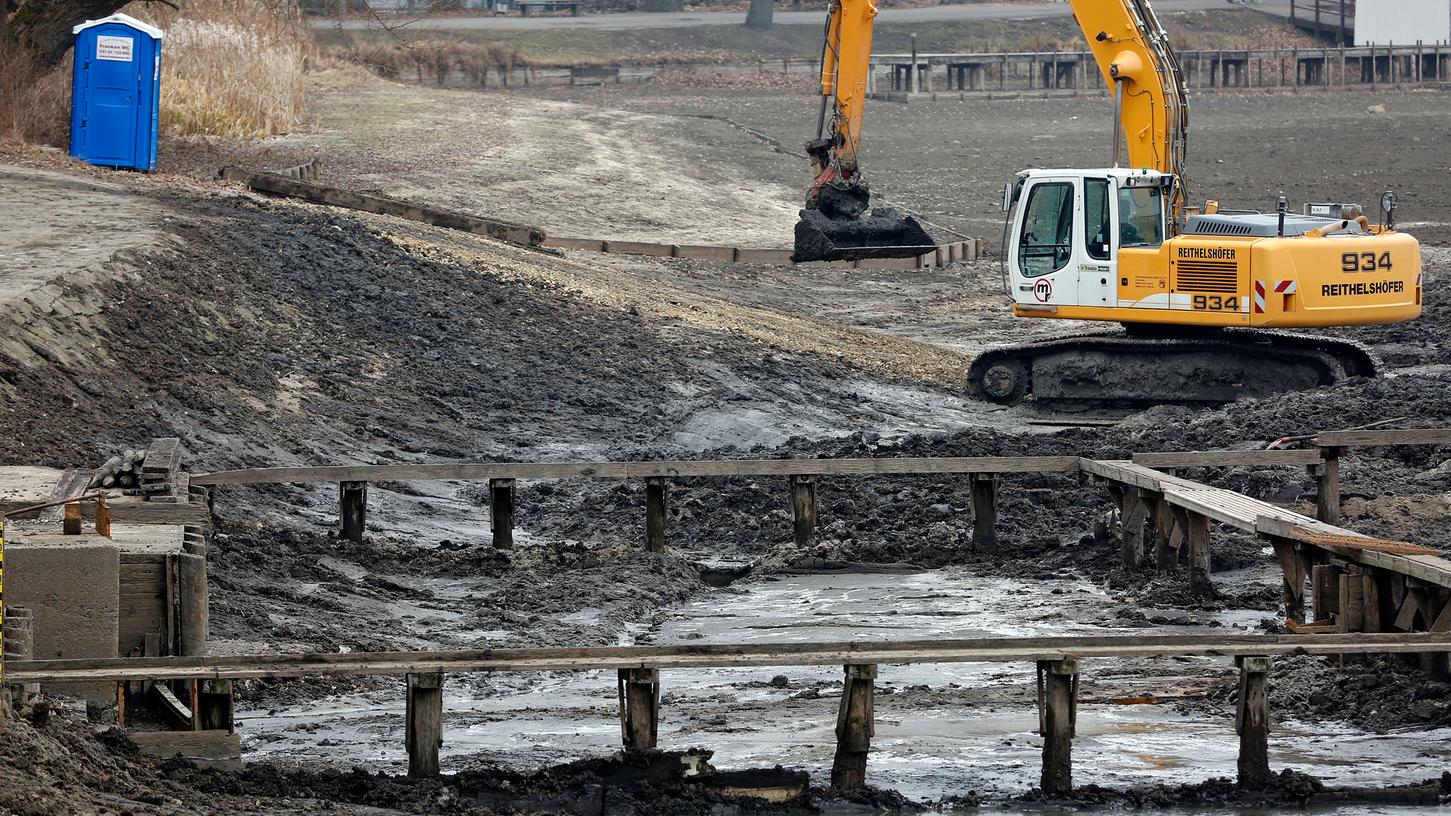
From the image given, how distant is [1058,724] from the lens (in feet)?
30.8

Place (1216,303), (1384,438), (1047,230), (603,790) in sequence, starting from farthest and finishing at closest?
(1047,230)
(1216,303)
(1384,438)
(603,790)

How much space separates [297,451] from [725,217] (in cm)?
1684

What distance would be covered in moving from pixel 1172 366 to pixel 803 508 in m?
7.33

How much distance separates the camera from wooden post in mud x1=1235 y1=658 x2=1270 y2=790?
9305 millimetres

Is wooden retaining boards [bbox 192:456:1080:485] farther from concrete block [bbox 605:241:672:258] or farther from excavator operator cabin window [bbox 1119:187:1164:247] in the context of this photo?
concrete block [bbox 605:241:672:258]

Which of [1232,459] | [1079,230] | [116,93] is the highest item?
[116,93]

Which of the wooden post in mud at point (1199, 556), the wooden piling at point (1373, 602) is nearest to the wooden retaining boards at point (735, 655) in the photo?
the wooden piling at point (1373, 602)

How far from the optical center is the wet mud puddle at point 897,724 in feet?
31.7

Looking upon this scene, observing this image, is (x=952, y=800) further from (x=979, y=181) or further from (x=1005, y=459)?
(x=979, y=181)

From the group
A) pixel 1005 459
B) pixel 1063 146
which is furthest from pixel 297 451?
pixel 1063 146

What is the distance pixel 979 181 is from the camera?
3806cm

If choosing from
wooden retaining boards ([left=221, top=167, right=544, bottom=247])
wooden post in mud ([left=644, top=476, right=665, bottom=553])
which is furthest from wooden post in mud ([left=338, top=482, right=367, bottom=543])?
wooden retaining boards ([left=221, top=167, right=544, bottom=247])

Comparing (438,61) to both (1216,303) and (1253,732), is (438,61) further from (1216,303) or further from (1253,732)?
(1253,732)

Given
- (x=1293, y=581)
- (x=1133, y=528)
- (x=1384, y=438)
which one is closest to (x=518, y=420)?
(x=1133, y=528)
